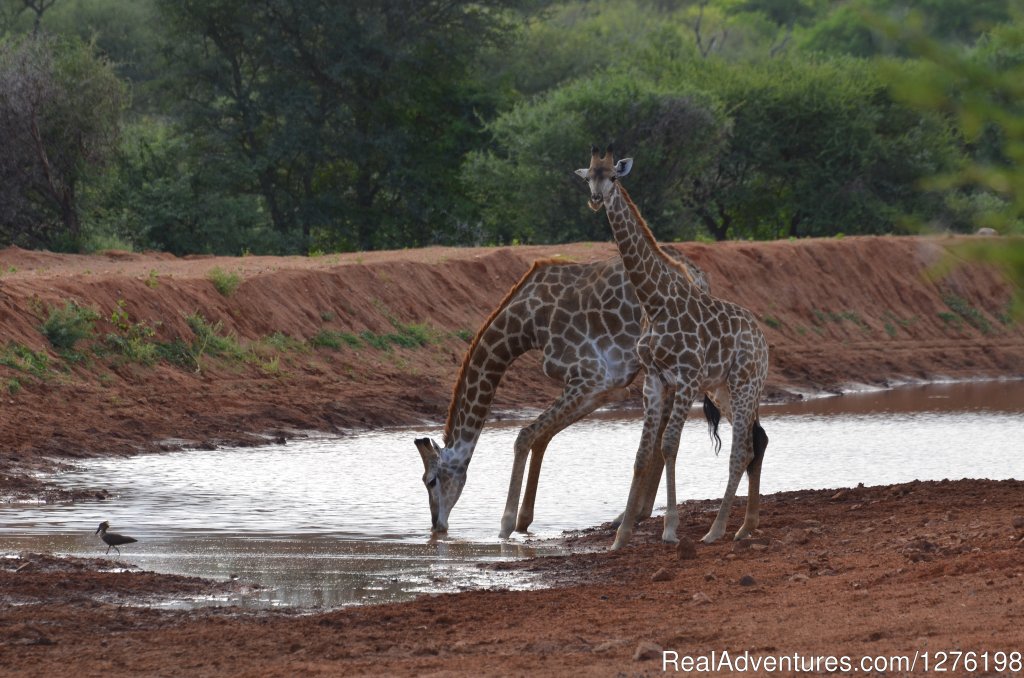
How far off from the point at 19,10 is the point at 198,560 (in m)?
43.5

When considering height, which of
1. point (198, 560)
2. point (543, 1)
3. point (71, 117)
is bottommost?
point (198, 560)

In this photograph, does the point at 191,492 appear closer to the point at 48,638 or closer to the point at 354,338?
the point at 48,638

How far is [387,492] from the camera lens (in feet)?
47.7

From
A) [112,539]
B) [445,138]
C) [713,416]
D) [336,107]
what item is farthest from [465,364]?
[336,107]

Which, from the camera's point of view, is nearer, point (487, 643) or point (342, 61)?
point (487, 643)

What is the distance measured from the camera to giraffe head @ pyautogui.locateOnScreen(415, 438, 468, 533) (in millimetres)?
12523

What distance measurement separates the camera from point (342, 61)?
3719 centimetres

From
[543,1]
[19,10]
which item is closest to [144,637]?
[543,1]

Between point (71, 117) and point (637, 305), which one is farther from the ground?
point (71, 117)

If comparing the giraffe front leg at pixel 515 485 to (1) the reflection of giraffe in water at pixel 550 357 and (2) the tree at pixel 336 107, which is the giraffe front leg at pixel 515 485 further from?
(2) the tree at pixel 336 107

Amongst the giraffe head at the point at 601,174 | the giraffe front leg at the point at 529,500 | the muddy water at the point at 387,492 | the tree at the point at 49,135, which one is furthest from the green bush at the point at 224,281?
the giraffe head at the point at 601,174

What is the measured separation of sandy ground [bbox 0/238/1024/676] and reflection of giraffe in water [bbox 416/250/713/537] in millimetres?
1053

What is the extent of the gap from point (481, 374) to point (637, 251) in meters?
2.26

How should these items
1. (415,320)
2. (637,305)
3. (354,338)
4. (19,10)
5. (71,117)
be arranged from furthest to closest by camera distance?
(19,10), (71,117), (415,320), (354,338), (637,305)
